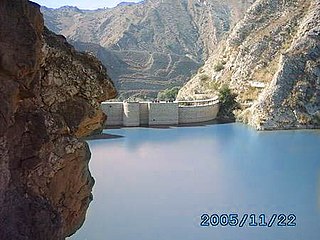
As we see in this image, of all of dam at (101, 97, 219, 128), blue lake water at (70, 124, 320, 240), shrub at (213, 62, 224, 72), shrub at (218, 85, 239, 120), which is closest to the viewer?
blue lake water at (70, 124, 320, 240)

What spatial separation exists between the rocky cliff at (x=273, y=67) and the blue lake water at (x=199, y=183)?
7.96ft

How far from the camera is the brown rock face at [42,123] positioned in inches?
322

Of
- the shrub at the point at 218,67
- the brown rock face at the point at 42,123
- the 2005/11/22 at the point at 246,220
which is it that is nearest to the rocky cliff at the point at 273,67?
the shrub at the point at 218,67

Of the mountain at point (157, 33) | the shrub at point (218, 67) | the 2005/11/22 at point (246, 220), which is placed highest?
the 2005/11/22 at point (246, 220)

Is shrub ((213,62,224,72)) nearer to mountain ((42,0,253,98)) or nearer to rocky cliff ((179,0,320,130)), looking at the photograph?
rocky cliff ((179,0,320,130))

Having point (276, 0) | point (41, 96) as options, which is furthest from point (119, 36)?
point (41, 96)

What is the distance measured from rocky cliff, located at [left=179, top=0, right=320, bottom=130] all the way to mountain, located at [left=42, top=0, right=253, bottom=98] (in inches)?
1155

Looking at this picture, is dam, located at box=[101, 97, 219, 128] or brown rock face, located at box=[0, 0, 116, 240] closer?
brown rock face, located at box=[0, 0, 116, 240]

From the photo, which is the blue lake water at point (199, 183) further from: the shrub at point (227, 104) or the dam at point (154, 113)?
the shrub at point (227, 104)

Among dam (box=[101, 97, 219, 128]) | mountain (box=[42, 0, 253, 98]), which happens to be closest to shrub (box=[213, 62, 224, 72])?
dam (box=[101, 97, 219, 128])

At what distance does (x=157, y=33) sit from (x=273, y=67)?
75.6 meters

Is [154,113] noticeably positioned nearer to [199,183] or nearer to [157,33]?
[199,183]

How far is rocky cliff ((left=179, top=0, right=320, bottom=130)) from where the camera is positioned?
44.6 metres

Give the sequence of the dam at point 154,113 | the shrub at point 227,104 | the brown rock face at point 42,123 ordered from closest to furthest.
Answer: the brown rock face at point 42,123 → the dam at point 154,113 → the shrub at point 227,104
